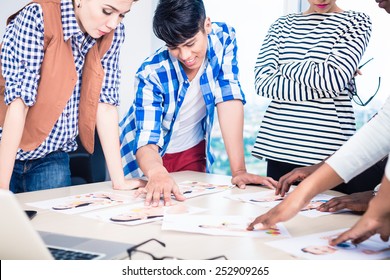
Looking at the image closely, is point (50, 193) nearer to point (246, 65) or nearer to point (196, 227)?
point (196, 227)

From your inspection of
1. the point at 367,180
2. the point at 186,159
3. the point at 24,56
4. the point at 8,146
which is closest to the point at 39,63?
the point at 24,56

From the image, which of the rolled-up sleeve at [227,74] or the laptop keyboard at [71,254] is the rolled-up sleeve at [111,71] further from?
the laptop keyboard at [71,254]

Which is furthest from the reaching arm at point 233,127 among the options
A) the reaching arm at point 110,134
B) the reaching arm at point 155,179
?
the reaching arm at point 110,134

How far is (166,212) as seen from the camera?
51.9 inches

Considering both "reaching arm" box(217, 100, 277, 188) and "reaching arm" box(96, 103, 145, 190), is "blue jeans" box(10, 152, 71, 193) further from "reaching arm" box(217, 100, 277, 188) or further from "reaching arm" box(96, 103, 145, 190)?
"reaching arm" box(217, 100, 277, 188)

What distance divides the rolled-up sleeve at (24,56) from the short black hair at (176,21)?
395mm

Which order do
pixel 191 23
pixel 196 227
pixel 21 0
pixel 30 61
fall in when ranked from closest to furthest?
pixel 196 227, pixel 30 61, pixel 191 23, pixel 21 0

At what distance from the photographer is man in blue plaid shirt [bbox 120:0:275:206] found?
1.73 m

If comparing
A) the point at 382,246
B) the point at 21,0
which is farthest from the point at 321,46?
the point at 21,0

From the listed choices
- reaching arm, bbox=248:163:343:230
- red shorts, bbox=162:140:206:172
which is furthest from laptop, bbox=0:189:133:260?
red shorts, bbox=162:140:206:172

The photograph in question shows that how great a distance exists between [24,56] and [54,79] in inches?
4.8

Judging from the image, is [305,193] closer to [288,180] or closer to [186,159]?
[288,180]

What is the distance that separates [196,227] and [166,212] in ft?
0.60

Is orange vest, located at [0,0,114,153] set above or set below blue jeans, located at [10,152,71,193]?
above
